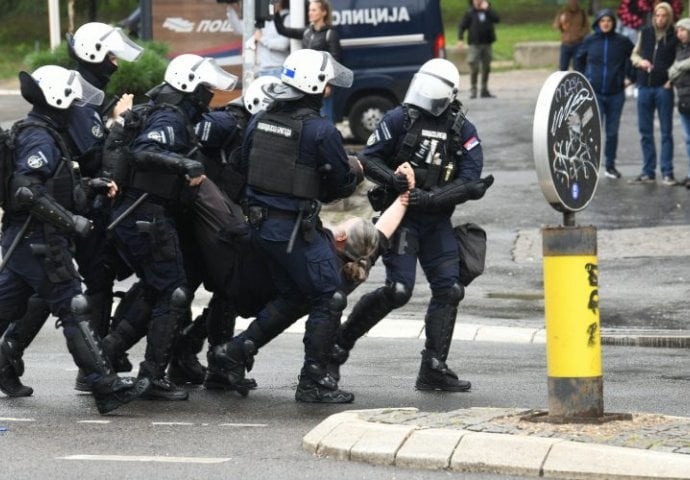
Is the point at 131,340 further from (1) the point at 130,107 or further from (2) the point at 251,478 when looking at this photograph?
(2) the point at 251,478

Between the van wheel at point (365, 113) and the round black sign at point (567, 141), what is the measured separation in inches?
541

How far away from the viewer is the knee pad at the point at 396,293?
31.9 feet

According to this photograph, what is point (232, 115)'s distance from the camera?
9.92m

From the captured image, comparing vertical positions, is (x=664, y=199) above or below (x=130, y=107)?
below

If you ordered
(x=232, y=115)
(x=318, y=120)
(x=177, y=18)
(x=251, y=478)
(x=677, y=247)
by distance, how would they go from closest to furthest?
(x=251, y=478), (x=318, y=120), (x=232, y=115), (x=677, y=247), (x=177, y=18)

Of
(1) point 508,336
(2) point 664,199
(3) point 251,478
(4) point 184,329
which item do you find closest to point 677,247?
(2) point 664,199

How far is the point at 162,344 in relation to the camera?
375 inches

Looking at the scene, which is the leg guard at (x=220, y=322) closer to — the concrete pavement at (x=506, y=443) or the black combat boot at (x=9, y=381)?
the black combat boot at (x=9, y=381)

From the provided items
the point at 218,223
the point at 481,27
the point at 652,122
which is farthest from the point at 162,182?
the point at 481,27

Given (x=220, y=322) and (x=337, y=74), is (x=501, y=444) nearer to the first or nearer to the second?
(x=337, y=74)

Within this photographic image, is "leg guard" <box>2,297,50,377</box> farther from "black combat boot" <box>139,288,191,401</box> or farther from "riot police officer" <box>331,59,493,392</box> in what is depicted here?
"riot police officer" <box>331,59,493,392</box>

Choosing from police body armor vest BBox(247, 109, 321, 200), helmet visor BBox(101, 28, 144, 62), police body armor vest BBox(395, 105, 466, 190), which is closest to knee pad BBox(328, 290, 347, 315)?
police body armor vest BBox(247, 109, 321, 200)

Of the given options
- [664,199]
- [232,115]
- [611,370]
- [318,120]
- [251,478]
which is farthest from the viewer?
[664,199]

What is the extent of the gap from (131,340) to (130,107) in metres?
1.37
